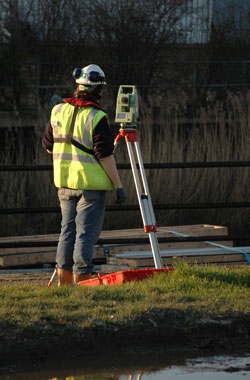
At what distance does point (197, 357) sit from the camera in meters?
5.23

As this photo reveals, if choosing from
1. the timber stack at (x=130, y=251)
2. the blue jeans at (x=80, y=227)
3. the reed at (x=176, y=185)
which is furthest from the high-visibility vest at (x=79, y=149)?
the reed at (x=176, y=185)

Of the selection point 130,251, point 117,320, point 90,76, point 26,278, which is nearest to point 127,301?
point 117,320

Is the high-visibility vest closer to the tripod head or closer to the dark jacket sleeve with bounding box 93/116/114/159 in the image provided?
the dark jacket sleeve with bounding box 93/116/114/159

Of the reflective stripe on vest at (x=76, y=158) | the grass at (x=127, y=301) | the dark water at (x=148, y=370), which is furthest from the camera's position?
the reflective stripe on vest at (x=76, y=158)

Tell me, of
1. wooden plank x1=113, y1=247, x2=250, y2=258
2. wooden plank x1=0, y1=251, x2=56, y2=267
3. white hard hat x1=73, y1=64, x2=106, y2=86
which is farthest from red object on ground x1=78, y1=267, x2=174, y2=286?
wooden plank x1=0, y1=251, x2=56, y2=267

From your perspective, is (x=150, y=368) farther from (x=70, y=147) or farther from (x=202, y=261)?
(x=202, y=261)

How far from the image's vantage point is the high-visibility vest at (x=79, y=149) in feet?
21.9

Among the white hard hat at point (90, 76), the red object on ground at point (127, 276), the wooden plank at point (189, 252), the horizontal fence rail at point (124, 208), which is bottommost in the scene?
the wooden plank at point (189, 252)

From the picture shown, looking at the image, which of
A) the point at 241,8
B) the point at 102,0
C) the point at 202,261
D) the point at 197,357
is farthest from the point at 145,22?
the point at 197,357

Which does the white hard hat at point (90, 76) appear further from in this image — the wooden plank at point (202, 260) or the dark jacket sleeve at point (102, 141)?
the wooden plank at point (202, 260)

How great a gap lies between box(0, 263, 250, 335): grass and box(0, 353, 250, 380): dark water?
31 centimetres

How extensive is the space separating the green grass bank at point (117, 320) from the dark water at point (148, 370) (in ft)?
0.49

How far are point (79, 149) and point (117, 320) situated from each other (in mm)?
1826

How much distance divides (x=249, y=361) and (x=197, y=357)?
330 millimetres
